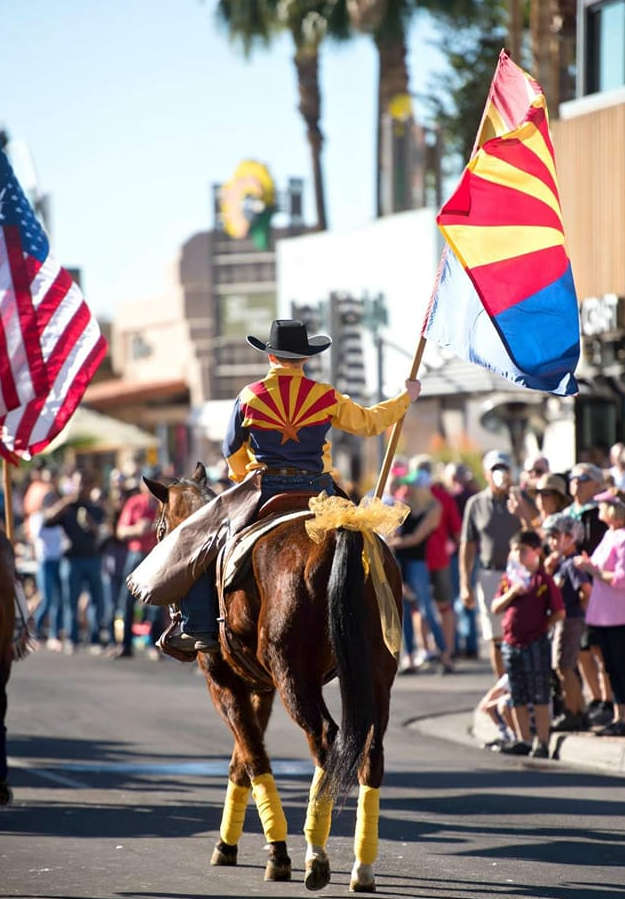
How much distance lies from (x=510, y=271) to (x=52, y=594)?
13835 mm

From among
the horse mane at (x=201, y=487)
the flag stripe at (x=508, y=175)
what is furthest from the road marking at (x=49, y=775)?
the flag stripe at (x=508, y=175)

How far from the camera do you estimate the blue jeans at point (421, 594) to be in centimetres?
1817

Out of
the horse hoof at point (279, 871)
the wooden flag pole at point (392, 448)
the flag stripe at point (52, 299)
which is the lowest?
the horse hoof at point (279, 871)

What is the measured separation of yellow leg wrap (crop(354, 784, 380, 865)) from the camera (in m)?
7.34

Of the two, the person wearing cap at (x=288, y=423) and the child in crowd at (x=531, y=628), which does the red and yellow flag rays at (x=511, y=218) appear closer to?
the person wearing cap at (x=288, y=423)

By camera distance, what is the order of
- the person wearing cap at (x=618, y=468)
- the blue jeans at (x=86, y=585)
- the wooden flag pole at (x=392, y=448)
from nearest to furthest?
the wooden flag pole at (x=392, y=448)
the person wearing cap at (x=618, y=468)
the blue jeans at (x=86, y=585)

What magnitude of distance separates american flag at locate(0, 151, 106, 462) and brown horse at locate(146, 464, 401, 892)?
357cm

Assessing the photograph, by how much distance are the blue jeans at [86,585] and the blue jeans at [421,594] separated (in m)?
4.59

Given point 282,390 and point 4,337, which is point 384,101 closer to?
point 4,337

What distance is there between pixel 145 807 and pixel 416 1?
32.0m

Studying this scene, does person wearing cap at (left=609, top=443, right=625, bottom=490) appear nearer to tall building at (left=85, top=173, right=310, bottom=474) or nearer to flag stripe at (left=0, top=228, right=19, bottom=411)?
flag stripe at (left=0, top=228, right=19, bottom=411)

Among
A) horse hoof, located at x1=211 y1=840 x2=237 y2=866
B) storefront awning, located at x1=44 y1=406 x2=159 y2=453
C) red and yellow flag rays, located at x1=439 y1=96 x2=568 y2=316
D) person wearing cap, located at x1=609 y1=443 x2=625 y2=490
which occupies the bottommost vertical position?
storefront awning, located at x1=44 y1=406 x2=159 y2=453

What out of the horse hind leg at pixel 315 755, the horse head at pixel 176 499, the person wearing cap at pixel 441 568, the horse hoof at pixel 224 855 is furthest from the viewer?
the person wearing cap at pixel 441 568

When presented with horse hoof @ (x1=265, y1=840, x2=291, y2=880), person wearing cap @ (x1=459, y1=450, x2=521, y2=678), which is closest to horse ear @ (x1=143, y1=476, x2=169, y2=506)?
horse hoof @ (x1=265, y1=840, x2=291, y2=880)
